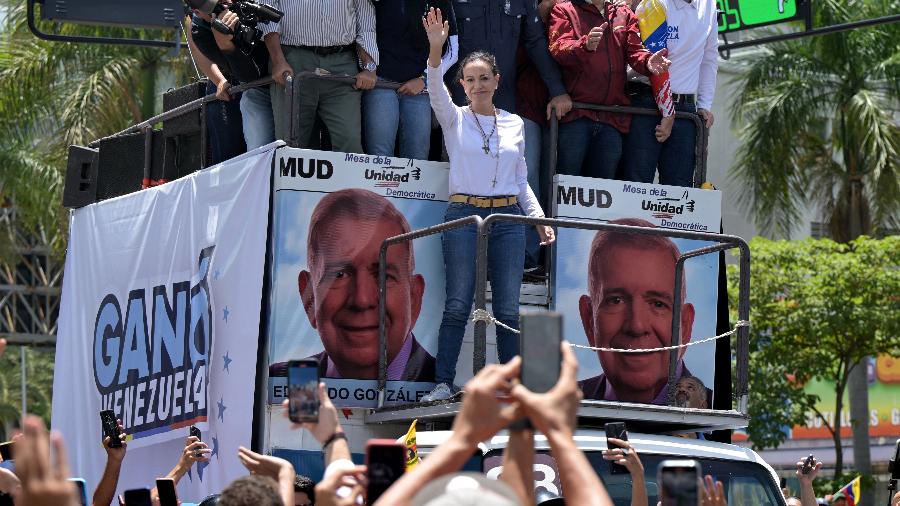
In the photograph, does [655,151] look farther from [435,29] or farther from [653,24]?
[435,29]

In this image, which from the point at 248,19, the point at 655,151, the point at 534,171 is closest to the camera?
the point at 248,19

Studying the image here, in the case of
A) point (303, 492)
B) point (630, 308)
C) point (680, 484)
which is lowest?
point (303, 492)

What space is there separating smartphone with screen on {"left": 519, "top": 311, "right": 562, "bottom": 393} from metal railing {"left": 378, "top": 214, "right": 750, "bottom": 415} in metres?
3.97

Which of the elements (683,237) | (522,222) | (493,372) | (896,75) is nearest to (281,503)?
(493,372)

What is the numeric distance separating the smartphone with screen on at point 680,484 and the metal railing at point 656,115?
201 inches

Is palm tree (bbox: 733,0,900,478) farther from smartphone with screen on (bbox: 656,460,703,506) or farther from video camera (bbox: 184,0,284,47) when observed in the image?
smartphone with screen on (bbox: 656,460,703,506)

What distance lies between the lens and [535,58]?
30.0ft

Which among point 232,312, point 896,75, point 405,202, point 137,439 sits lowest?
point 137,439

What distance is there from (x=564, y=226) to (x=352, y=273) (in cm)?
110

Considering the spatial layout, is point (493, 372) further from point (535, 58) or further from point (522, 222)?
point (535, 58)

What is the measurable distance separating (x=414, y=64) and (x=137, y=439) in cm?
260

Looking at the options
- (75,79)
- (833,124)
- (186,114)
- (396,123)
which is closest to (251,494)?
(396,123)

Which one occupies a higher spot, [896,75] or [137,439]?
[896,75]

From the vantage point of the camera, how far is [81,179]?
1069 centimetres
